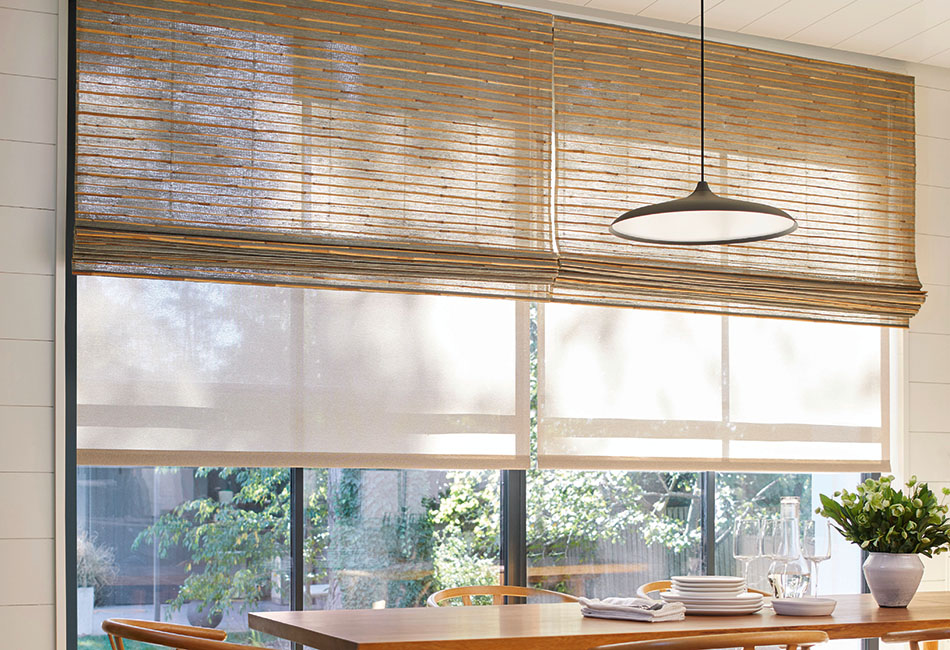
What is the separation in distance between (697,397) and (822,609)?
4.52ft

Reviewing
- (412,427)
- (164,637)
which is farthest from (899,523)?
(164,637)

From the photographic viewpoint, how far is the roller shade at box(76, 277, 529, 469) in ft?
11.2

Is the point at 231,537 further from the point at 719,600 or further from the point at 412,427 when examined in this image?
the point at 719,600

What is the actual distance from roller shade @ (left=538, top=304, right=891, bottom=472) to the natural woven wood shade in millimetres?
109

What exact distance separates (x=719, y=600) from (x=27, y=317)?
2173 millimetres

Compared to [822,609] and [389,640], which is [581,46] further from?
[389,640]

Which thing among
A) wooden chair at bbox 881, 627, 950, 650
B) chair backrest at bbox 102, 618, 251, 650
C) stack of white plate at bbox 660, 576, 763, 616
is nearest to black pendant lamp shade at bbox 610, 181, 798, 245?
stack of white plate at bbox 660, 576, 763, 616

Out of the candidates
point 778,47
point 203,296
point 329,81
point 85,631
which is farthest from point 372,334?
point 778,47

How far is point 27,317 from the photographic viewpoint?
333 cm

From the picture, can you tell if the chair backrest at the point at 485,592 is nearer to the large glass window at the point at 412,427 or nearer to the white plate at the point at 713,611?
the large glass window at the point at 412,427

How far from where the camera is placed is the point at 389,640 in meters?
2.33

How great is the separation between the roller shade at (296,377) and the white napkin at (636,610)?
1039mm

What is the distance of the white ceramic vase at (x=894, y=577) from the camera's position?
124 inches

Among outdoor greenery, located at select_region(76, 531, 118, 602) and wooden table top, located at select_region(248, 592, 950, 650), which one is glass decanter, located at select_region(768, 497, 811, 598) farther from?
outdoor greenery, located at select_region(76, 531, 118, 602)
